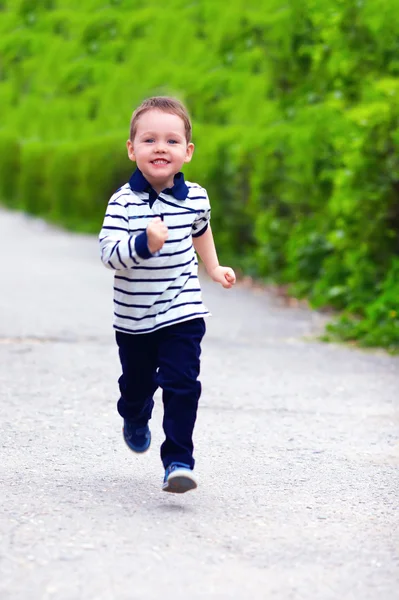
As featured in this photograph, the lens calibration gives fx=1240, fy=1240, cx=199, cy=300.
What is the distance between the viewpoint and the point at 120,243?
4.57 metres

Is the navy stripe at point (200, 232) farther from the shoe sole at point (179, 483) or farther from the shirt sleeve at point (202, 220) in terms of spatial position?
the shoe sole at point (179, 483)

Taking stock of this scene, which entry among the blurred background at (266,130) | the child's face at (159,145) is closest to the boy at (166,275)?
the child's face at (159,145)

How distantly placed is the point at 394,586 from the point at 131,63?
20331 millimetres

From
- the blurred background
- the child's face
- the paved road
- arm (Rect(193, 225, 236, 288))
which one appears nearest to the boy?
the child's face

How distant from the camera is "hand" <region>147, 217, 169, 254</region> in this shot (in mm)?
4430

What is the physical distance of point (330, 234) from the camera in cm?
1145

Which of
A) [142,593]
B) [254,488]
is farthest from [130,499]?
[142,593]

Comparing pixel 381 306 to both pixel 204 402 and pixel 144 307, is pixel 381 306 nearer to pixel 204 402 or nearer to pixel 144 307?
pixel 204 402

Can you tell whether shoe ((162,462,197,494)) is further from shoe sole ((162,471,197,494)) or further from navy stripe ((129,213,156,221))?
navy stripe ((129,213,156,221))

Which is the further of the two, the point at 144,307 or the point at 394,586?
the point at 144,307

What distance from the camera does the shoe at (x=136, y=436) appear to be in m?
5.16

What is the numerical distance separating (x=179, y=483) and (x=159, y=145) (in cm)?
128

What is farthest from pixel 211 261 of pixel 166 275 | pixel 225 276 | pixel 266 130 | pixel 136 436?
pixel 266 130

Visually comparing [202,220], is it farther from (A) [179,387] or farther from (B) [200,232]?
(A) [179,387]
